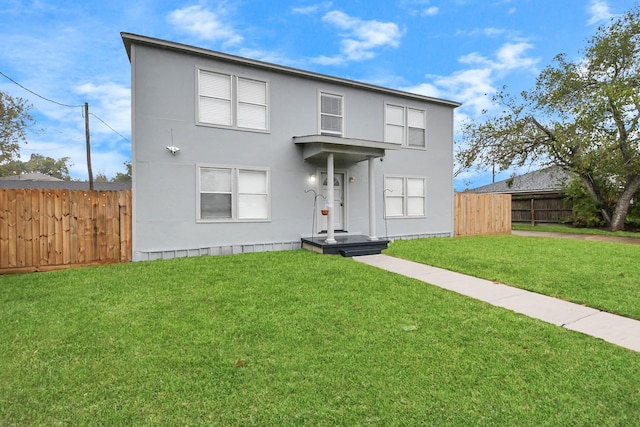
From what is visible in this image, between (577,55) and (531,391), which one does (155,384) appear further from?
(577,55)

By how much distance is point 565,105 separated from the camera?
1490 cm

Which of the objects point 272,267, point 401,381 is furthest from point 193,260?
point 401,381

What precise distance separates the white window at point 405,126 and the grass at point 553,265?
3.60m

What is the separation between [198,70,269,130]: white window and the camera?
8102 mm

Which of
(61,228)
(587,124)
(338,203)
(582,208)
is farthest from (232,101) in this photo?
(582,208)

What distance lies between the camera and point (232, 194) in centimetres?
842

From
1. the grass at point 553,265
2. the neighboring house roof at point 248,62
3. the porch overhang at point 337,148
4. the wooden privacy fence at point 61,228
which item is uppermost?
the neighboring house roof at point 248,62

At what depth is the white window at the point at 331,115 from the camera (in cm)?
962

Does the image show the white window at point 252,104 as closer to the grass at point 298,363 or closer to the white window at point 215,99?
the white window at point 215,99

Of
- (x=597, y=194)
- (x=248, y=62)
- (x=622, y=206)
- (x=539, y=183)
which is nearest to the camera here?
(x=248, y=62)

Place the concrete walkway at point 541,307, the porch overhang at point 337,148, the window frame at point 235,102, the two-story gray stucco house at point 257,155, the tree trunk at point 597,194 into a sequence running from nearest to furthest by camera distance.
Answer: the concrete walkway at point 541,307, the two-story gray stucco house at point 257,155, the window frame at point 235,102, the porch overhang at point 337,148, the tree trunk at point 597,194

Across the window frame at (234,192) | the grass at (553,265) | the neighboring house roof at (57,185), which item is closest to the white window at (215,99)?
the window frame at (234,192)

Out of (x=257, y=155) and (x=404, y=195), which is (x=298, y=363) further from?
(x=404, y=195)

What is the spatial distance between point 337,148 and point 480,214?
7896mm
